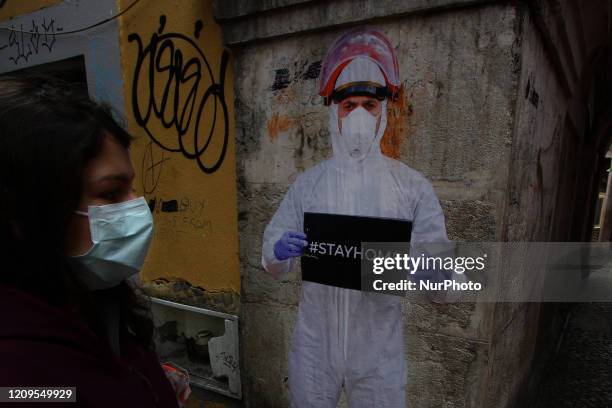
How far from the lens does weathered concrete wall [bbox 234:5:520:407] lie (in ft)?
5.99

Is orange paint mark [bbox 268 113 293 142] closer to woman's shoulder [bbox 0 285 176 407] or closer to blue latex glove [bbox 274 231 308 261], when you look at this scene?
blue latex glove [bbox 274 231 308 261]

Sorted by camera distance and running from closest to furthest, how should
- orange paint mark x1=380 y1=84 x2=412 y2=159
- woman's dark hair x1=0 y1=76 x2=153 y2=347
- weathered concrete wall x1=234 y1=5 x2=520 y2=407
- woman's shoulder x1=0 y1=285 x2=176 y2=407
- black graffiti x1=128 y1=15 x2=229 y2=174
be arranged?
woman's shoulder x1=0 y1=285 x2=176 y2=407, woman's dark hair x1=0 y1=76 x2=153 y2=347, weathered concrete wall x1=234 y1=5 x2=520 y2=407, orange paint mark x1=380 y1=84 x2=412 y2=159, black graffiti x1=128 y1=15 x2=229 y2=174

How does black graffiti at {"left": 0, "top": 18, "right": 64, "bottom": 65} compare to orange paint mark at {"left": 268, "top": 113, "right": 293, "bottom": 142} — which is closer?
orange paint mark at {"left": 268, "top": 113, "right": 293, "bottom": 142}

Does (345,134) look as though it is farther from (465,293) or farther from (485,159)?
(465,293)

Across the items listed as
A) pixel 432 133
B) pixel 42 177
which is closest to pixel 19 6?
pixel 42 177

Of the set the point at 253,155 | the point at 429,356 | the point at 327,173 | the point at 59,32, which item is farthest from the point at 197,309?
the point at 59,32

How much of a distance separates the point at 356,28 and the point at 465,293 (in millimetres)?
1594

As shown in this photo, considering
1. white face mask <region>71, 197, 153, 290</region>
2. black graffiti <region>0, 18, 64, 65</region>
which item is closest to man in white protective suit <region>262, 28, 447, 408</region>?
white face mask <region>71, 197, 153, 290</region>

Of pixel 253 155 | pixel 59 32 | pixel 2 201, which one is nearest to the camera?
pixel 2 201

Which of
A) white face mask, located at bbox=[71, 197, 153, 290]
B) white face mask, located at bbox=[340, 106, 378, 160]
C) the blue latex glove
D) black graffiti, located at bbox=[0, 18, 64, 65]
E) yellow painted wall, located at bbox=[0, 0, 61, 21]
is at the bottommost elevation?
the blue latex glove

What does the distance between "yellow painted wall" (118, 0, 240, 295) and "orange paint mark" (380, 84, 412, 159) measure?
1169mm

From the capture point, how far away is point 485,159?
186 cm

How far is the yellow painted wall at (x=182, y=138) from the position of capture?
275cm

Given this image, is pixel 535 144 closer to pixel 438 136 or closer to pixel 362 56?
pixel 438 136
